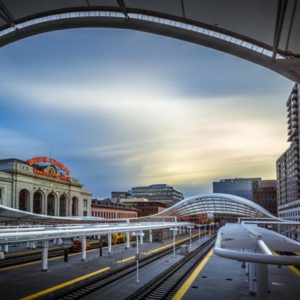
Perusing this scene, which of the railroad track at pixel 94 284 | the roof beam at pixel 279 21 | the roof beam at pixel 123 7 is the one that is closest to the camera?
the roof beam at pixel 279 21

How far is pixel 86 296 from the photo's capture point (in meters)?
22.2

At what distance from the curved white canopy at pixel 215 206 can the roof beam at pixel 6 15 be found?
278 ft

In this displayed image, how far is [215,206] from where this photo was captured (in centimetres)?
12094

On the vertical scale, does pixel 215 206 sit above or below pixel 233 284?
above

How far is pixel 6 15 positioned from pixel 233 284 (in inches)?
904

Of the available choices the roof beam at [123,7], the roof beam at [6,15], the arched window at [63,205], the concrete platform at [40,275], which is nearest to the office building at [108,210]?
the arched window at [63,205]

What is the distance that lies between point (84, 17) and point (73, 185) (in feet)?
259

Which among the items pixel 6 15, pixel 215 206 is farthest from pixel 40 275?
pixel 215 206

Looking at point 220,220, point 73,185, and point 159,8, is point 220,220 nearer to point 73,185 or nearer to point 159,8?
point 73,185

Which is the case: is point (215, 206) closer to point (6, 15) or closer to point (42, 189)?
point (42, 189)

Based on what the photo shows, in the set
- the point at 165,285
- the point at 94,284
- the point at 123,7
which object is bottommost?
the point at 165,285

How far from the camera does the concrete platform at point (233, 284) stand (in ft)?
69.4

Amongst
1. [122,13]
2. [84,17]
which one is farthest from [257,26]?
[84,17]

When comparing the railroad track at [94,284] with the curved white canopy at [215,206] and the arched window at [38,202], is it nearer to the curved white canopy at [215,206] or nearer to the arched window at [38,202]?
the arched window at [38,202]
